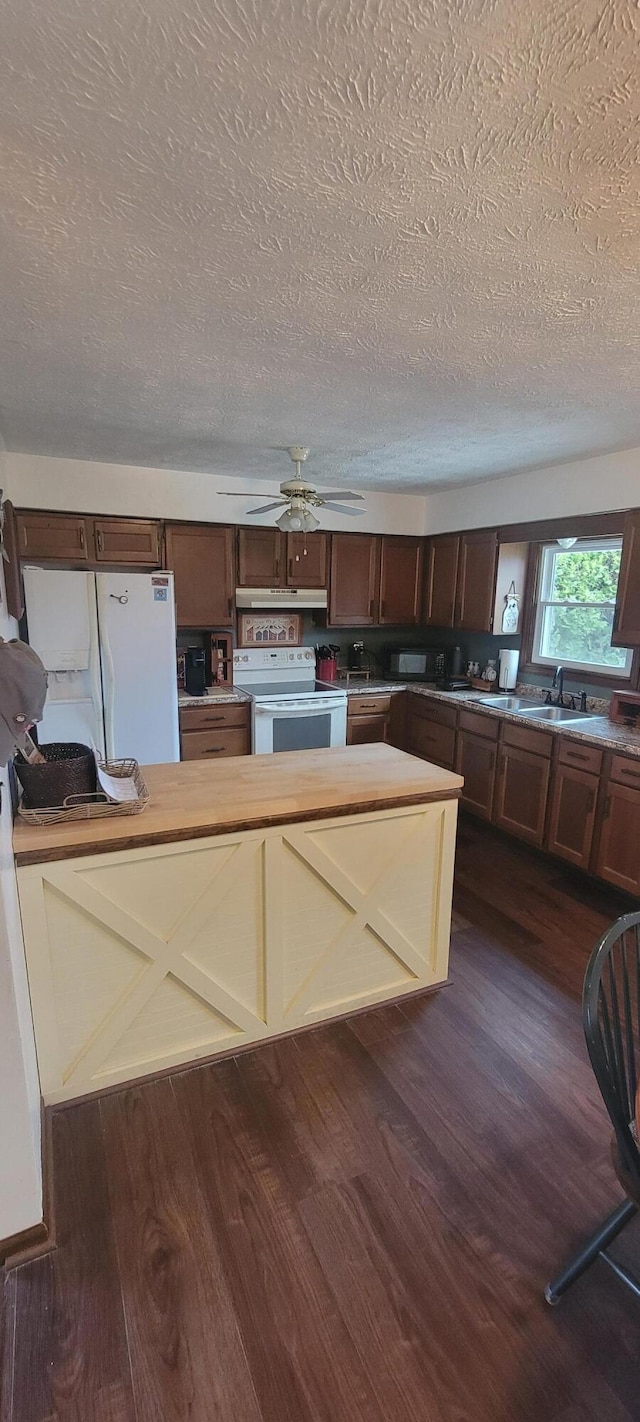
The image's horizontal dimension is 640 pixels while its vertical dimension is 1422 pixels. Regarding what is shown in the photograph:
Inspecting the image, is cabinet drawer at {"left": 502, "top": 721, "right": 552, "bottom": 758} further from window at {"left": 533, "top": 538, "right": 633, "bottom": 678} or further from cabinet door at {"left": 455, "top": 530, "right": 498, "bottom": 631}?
cabinet door at {"left": 455, "top": 530, "right": 498, "bottom": 631}

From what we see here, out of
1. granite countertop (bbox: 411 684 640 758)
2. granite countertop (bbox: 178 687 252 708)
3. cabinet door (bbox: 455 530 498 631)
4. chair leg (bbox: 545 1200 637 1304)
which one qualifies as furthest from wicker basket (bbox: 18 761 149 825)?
cabinet door (bbox: 455 530 498 631)

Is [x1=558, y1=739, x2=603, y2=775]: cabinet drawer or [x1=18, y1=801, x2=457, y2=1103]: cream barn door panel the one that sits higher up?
[x1=558, y1=739, x2=603, y2=775]: cabinet drawer

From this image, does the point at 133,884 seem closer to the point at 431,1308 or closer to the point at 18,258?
the point at 431,1308

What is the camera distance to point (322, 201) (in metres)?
1.19

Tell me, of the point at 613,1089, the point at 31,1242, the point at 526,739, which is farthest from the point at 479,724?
the point at 31,1242

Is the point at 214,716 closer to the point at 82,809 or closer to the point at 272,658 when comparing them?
the point at 272,658

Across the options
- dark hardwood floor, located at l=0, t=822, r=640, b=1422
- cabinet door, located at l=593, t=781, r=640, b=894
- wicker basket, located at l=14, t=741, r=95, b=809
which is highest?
wicker basket, located at l=14, t=741, r=95, b=809

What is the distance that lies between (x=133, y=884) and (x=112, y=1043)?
54 cm

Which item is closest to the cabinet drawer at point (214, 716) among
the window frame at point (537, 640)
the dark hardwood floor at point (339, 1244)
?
the window frame at point (537, 640)

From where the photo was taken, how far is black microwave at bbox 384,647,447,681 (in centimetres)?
501

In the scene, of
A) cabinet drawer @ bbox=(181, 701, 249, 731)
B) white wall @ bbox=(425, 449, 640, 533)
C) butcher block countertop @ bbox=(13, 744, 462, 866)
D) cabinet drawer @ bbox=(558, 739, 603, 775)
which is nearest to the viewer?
butcher block countertop @ bbox=(13, 744, 462, 866)

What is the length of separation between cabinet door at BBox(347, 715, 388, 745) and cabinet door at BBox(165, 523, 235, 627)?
50.0 inches

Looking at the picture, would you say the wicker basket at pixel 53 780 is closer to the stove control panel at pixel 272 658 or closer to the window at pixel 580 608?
the stove control panel at pixel 272 658

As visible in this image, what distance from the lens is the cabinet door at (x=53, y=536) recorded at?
12.0 ft
